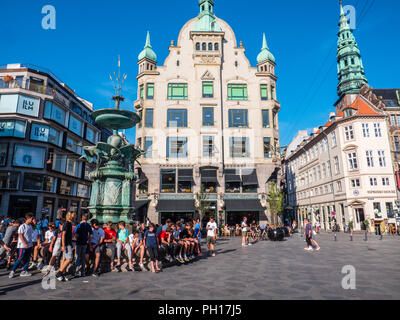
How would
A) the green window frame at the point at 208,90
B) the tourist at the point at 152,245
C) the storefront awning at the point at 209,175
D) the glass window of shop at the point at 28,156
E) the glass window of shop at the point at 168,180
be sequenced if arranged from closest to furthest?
the tourist at the point at 152,245 < the glass window of shop at the point at 168,180 < the storefront awning at the point at 209,175 < the glass window of shop at the point at 28,156 < the green window frame at the point at 208,90

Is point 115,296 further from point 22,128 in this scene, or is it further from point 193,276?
point 22,128

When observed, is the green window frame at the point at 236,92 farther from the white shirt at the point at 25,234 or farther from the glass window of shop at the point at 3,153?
the white shirt at the point at 25,234

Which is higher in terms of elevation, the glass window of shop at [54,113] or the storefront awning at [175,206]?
the glass window of shop at [54,113]

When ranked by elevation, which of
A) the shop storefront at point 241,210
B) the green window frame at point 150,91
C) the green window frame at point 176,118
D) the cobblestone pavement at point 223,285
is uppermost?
the green window frame at point 150,91

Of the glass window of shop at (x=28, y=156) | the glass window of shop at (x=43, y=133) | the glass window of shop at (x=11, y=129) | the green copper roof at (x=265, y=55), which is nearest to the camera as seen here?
the glass window of shop at (x=11, y=129)

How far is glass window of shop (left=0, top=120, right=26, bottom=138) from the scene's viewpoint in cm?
3167

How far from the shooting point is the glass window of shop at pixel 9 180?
30.7 meters

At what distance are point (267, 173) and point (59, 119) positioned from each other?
2939 cm

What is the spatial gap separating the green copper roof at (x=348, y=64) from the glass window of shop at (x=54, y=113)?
51439 millimetres

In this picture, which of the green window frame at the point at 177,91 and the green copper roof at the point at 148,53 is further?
the green copper roof at the point at 148,53

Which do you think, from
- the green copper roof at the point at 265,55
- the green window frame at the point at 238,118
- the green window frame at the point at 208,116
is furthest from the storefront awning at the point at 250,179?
the green copper roof at the point at 265,55

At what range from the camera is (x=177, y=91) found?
107 feet

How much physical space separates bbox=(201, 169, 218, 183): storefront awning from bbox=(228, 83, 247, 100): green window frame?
9.44 metres

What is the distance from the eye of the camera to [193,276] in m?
7.79
